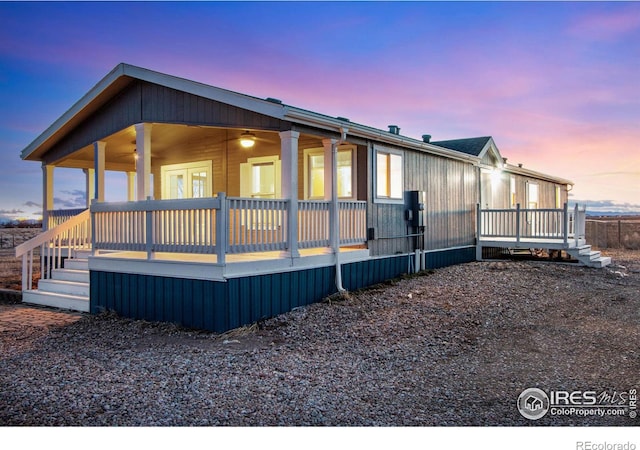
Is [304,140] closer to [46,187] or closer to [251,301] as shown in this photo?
[251,301]

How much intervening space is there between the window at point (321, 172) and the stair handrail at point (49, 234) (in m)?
5.15

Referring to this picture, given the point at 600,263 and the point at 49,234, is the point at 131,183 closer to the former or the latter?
the point at 49,234

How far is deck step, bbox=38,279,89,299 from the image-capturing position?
9094mm

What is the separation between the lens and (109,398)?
4203mm

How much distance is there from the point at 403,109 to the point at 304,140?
7.24 metres

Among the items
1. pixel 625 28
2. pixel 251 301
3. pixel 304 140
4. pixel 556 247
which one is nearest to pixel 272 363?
pixel 251 301

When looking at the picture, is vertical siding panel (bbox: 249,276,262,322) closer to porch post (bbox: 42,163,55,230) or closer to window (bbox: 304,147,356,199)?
window (bbox: 304,147,356,199)

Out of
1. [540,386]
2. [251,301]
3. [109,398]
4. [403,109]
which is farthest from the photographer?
[403,109]

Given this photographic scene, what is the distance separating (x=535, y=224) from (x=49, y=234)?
13.0m

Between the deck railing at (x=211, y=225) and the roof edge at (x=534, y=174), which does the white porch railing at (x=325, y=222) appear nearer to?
the deck railing at (x=211, y=225)

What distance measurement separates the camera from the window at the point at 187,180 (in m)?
11.7

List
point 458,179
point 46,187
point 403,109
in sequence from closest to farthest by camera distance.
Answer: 1. point 46,187
2. point 458,179
3. point 403,109

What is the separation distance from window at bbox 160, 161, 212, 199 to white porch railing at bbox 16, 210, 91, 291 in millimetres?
2518

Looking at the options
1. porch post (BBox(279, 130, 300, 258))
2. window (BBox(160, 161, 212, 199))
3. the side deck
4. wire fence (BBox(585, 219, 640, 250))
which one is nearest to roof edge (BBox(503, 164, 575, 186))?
wire fence (BBox(585, 219, 640, 250))
